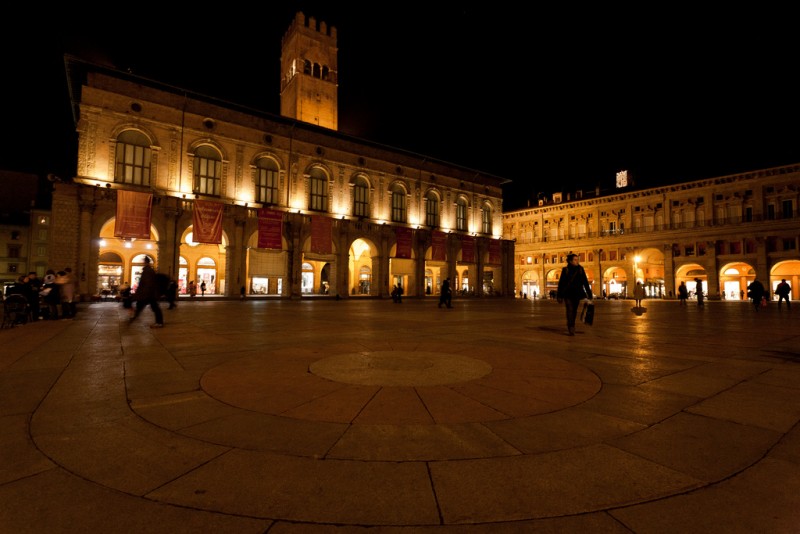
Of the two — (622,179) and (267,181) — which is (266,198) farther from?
(622,179)

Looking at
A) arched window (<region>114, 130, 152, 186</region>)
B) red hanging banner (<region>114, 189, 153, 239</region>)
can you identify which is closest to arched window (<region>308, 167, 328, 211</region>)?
arched window (<region>114, 130, 152, 186</region>)

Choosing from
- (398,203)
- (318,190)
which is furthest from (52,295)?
(398,203)

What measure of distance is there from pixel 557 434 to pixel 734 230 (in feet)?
191

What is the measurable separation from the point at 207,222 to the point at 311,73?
2725 centimetres

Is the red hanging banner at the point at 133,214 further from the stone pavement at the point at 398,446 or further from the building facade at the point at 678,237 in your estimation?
the building facade at the point at 678,237

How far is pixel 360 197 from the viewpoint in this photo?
37188 mm

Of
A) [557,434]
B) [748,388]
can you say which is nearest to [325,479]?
[557,434]

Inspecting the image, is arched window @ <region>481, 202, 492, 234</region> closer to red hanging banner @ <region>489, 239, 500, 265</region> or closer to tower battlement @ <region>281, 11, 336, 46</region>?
red hanging banner @ <region>489, 239, 500, 265</region>

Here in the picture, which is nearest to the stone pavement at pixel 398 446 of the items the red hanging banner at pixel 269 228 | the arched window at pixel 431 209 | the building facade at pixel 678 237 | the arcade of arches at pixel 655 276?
the red hanging banner at pixel 269 228

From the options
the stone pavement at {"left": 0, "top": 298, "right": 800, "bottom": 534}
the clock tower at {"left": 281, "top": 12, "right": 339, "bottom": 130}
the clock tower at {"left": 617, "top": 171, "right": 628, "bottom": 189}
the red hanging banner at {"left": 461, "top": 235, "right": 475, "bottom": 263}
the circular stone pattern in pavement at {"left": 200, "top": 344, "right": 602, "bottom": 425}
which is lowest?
the stone pavement at {"left": 0, "top": 298, "right": 800, "bottom": 534}

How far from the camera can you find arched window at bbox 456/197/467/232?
4382 cm

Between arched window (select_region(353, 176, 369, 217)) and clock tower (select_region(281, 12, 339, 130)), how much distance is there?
12.8 metres

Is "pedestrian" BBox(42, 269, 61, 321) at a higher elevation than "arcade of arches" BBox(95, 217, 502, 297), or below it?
below

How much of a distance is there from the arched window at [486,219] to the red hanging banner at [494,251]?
211cm
